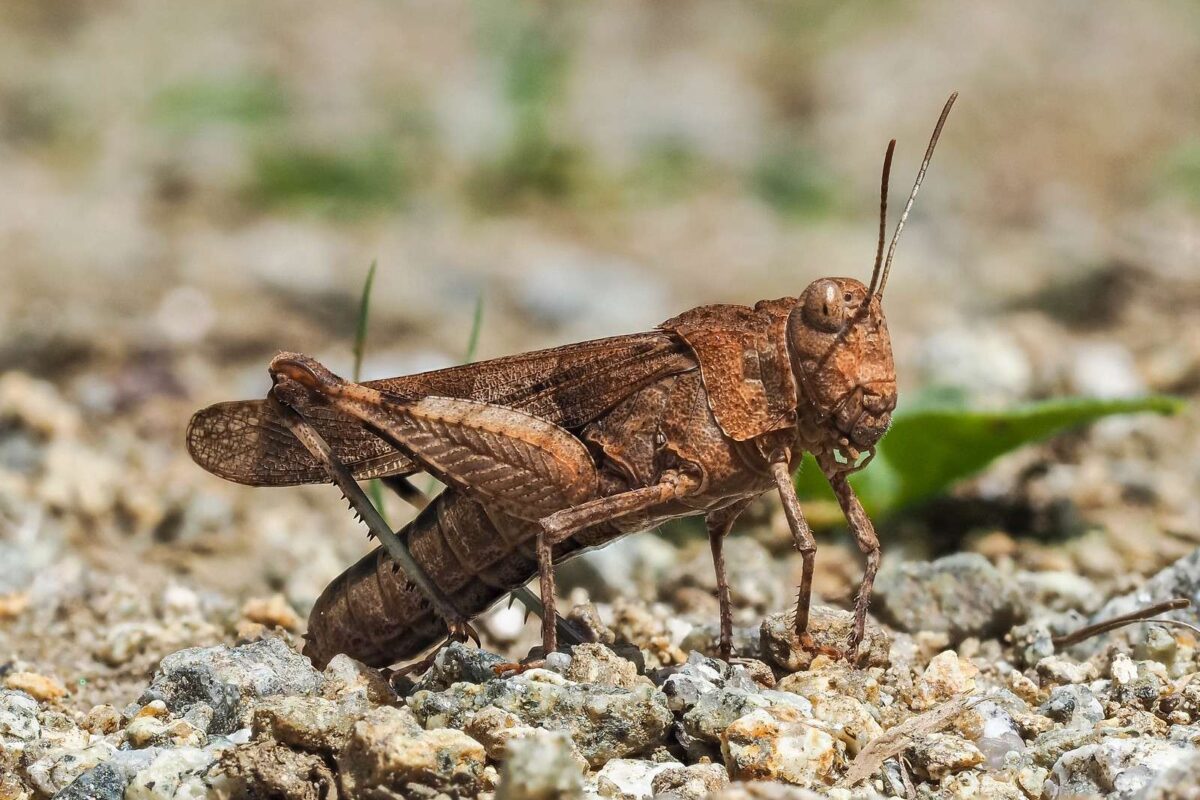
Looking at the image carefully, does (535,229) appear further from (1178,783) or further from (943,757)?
(1178,783)

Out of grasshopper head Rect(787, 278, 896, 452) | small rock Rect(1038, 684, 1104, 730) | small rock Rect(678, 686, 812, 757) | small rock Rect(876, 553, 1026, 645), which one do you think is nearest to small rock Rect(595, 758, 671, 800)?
small rock Rect(678, 686, 812, 757)

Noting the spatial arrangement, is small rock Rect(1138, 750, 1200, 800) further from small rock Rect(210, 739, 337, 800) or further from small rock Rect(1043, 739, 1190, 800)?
small rock Rect(210, 739, 337, 800)

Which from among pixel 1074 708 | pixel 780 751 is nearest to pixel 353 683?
pixel 780 751

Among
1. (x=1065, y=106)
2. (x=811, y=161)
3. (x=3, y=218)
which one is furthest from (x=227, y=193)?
(x=1065, y=106)

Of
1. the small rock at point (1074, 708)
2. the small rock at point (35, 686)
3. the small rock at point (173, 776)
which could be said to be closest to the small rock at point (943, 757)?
the small rock at point (1074, 708)

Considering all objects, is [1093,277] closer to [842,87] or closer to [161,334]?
[842,87]

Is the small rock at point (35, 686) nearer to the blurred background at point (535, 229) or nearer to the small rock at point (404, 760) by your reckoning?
the blurred background at point (535, 229)
